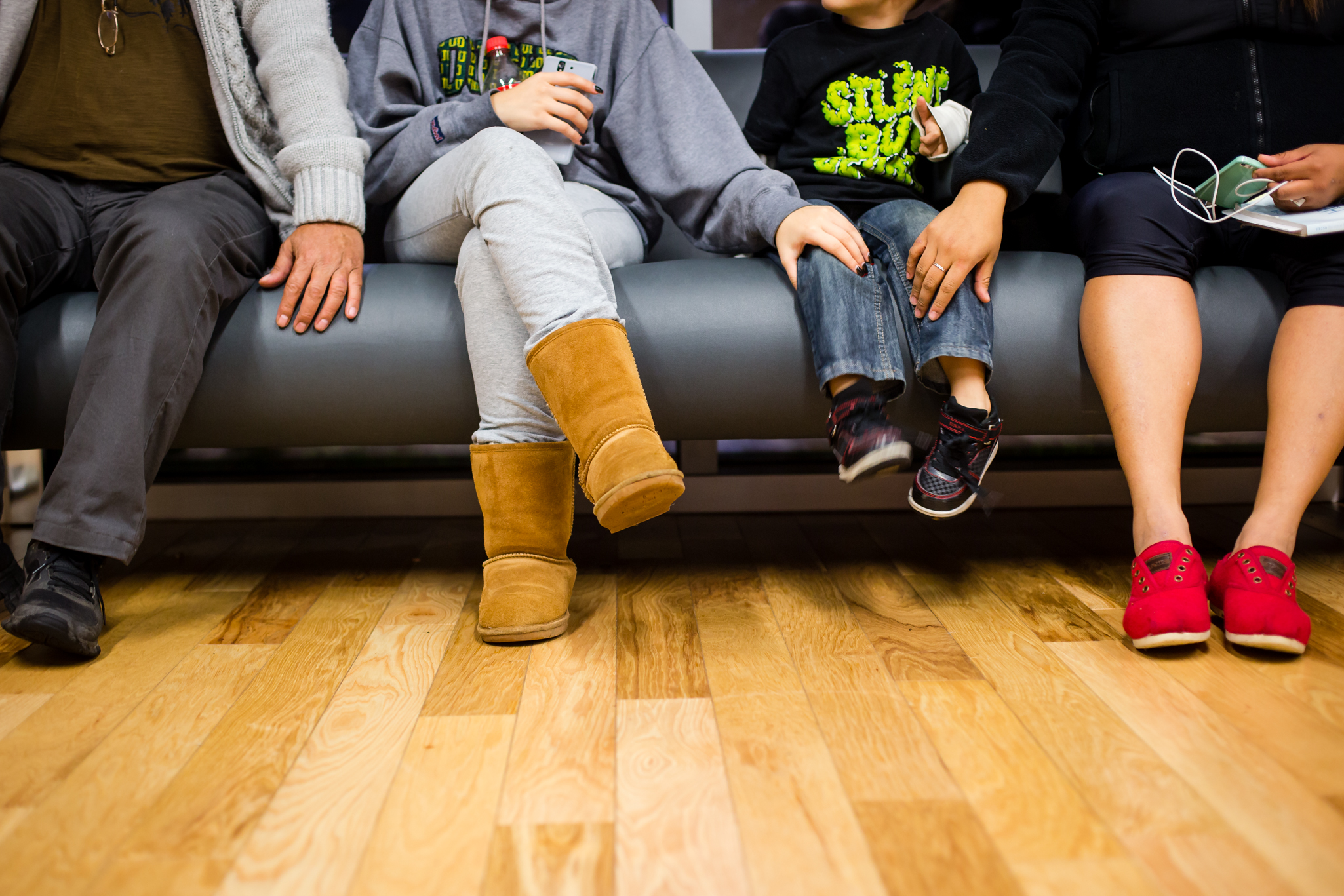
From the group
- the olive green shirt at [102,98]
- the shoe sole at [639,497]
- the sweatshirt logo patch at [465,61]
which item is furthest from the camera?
the sweatshirt logo patch at [465,61]

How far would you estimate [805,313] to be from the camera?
113 centimetres

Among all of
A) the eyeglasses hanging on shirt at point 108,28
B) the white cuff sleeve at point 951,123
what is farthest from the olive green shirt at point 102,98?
the white cuff sleeve at point 951,123

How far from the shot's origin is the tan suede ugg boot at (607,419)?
2.93 feet

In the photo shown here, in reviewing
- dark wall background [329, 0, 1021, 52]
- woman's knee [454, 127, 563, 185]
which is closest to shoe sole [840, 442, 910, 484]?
woman's knee [454, 127, 563, 185]

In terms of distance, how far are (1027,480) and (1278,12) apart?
2.73 feet

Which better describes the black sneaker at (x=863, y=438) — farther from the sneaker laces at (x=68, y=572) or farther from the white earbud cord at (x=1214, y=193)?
the sneaker laces at (x=68, y=572)

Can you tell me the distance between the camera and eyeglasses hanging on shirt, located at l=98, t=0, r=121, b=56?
3.98ft

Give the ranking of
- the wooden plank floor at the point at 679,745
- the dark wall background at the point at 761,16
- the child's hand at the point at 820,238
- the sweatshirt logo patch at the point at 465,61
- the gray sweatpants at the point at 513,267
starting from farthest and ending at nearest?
the dark wall background at the point at 761,16
the sweatshirt logo patch at the point at 465,61
the child's hand at the point at 820,238
the gray sweatpants at the point at 513,267
the wooden plank floor at the point at 679,745

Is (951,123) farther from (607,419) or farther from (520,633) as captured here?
(520,633)

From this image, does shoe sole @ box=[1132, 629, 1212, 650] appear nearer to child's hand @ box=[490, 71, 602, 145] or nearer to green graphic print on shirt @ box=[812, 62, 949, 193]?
green graphic print on shirt @ box=[812, 62, 949, 193]

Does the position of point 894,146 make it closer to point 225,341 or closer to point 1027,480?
point 1027,480

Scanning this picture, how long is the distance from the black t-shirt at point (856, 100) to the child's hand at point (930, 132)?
61 millimetres

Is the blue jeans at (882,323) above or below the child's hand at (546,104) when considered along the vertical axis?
below

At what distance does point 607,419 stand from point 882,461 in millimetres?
303
